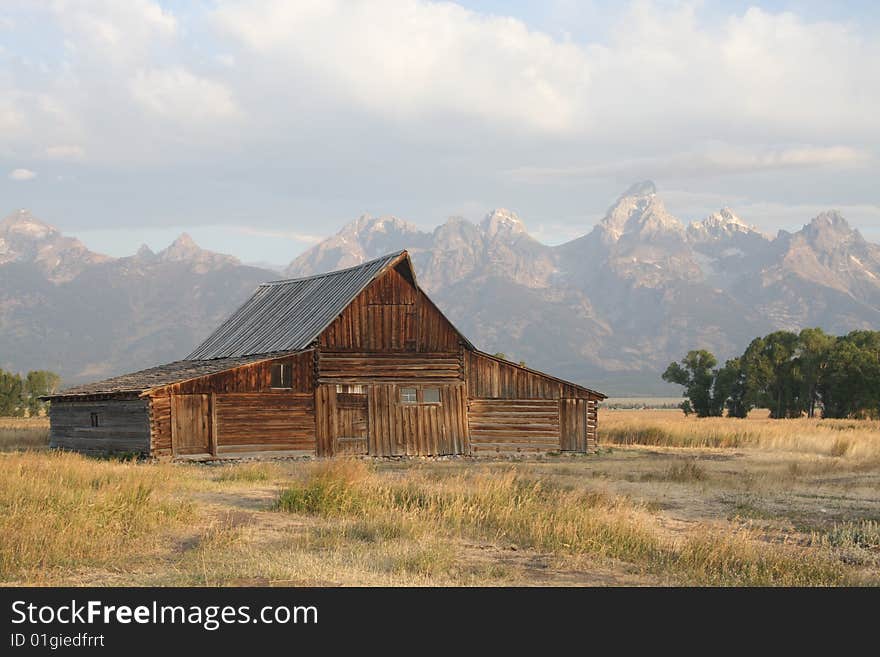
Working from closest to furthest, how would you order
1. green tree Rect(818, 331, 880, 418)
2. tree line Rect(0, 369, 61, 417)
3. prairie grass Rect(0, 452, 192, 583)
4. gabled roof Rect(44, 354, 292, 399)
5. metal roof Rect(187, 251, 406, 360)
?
prairie grass Rect(0, 452, 192, 583), gabled roof Rect(44, 354, 292, 399), metal roof Rect(187, 251, 406, 360), green tree Rect(818, 331, 880, 418), tree line Rect(0, 369, 61, 417)

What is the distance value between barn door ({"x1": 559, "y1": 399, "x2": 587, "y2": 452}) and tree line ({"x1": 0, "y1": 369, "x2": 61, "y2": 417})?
151 ft

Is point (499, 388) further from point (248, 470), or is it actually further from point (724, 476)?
point (248, 470)

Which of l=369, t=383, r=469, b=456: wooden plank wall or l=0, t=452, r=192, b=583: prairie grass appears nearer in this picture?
l=0, t=452, r=192, b=583: prairie grass

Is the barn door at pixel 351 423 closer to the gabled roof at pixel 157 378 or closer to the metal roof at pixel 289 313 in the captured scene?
the metal roof at pixel 289 313

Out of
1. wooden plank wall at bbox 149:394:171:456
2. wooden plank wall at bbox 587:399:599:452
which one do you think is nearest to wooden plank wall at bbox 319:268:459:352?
wooden plank wall at bbox 149:394:171:456

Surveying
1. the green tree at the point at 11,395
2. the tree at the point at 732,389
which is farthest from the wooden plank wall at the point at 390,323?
the green tree at the point at 11,395

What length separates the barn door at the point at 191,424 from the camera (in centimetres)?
3369

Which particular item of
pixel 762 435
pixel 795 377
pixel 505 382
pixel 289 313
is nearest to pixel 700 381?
pixel 795 377

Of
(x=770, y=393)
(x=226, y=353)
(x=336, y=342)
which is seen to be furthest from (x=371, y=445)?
(x=770, y=393)

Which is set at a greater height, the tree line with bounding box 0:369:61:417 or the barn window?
the barn window

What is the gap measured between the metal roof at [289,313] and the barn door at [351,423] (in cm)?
252

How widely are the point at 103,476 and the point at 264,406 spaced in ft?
50.0

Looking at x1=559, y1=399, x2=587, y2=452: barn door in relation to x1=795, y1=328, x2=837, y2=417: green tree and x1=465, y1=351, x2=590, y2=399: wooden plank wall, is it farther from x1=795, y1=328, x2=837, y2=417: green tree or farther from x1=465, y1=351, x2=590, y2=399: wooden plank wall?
x1=795, y1=328, x2=837, y2=417: green tree

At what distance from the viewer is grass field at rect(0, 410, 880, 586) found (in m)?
Result: 12.5
